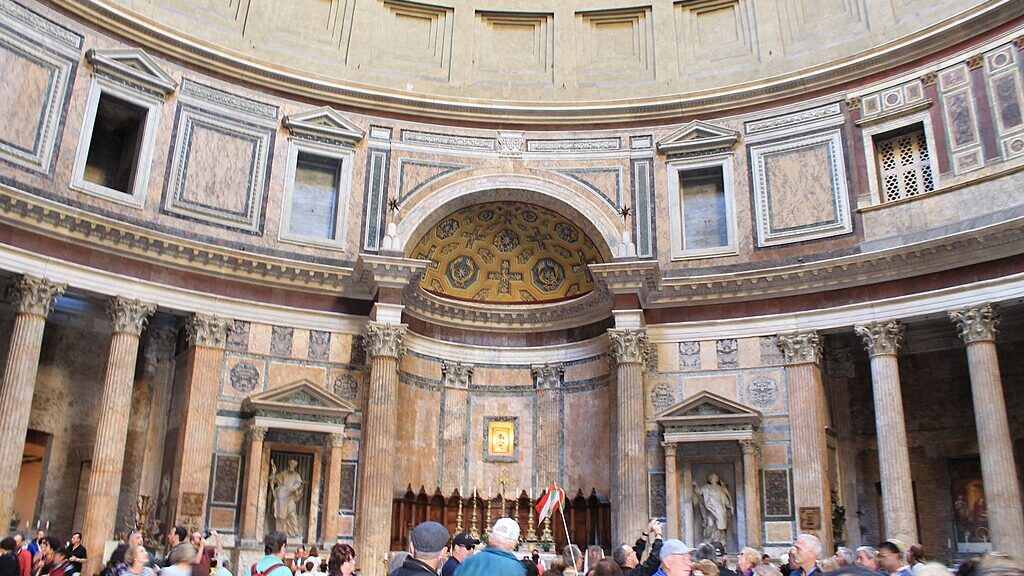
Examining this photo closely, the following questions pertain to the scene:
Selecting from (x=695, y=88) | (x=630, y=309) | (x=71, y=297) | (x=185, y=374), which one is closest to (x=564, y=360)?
(x=630, y=309)

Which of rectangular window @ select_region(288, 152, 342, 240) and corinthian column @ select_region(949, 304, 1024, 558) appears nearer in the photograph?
corinthian column @ select_region(949, 304, 1024, 558)

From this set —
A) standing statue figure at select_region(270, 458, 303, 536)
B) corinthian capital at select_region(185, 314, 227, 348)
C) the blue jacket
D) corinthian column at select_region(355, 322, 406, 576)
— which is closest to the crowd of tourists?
the blue jacket

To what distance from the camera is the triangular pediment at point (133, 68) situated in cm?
2175

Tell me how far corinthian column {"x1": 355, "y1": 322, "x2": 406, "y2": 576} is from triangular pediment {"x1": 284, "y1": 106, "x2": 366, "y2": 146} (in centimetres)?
586

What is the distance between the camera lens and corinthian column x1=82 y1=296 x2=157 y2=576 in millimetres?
19359

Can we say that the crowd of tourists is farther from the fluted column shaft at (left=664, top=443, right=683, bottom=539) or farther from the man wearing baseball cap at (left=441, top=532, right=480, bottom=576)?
the fluted column shaft at (left=664, top=443, right=683, bottom=539)

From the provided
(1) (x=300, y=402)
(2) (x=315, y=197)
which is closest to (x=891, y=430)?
(1) (x=300, y=402)

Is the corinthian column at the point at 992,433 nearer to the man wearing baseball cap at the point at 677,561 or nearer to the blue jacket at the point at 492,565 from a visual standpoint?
the man wearing baseball cap at the point at 677,561

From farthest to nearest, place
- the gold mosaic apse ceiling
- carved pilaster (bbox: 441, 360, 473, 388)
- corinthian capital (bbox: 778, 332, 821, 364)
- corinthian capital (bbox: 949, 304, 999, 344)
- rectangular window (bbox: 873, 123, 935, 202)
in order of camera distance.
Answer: the gold mosaic apse ceiling
carved pilaster (bbox: 441, 360, 473, 388)
rectangular window (bbox: 873, 123, 935, 202)
corinthian capital (bbox: 778, 332, 821, 364)
corinthian capital (bbox: 949, 304, 999, 344)

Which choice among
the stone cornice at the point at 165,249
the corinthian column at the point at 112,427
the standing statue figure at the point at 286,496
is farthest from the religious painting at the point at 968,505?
the corinthian column at the point at 112,427

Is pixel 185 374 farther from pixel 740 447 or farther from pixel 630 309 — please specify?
pixel 740 447

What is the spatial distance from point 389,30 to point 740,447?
15.9m

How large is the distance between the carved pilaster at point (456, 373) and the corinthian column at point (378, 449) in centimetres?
312

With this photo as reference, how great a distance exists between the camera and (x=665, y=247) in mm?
24359
